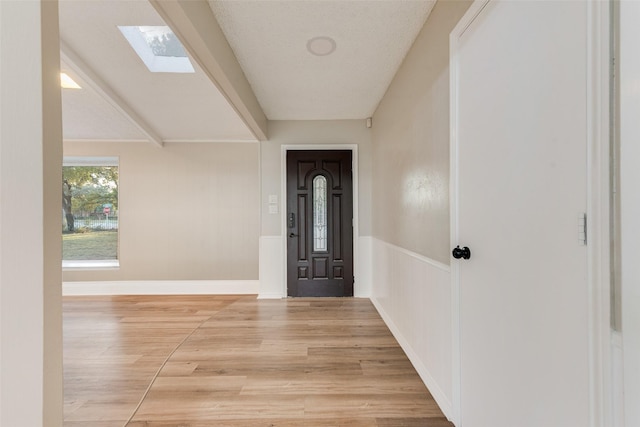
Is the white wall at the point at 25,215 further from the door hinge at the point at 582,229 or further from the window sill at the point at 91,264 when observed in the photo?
the window sill at the point at 91,264

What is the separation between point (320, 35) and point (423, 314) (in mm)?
2059

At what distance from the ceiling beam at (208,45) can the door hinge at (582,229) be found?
1725 millimetres

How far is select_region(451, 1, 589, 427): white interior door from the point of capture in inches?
29.5

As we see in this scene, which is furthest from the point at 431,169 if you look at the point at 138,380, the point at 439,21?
the point at 138,380

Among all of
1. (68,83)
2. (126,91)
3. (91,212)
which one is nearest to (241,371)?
(126,91)

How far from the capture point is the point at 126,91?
286 centimetres

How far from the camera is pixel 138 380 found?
74.5 inches

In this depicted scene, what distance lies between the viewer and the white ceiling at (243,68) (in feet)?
5.63

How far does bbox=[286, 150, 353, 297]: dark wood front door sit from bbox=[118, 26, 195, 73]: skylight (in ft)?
5.05

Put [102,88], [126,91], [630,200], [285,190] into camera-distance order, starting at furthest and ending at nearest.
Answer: [285,190], [126,91], [102,88], [630,200]

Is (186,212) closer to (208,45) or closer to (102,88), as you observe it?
(102,88)

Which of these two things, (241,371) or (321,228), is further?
(321,228)

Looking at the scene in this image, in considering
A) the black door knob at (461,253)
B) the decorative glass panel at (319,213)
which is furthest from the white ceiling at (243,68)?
the black door knob at (461,253)

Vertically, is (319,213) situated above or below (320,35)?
below
